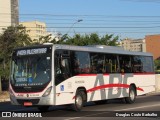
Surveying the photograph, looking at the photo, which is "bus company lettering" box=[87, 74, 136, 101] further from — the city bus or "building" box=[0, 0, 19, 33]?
"building" box=[0, 0, 19, 33]

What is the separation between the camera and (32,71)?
1761 cm

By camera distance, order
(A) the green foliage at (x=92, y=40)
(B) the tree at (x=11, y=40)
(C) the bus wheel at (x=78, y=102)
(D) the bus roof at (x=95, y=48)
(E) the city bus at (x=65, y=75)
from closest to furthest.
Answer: (E) the city bus at (x=65, y=75)
(D) the bus roof at (x=95, y=48)
(C) the bus wheel at (x=78, y=102)
(B) the tree at (x=11, y=40)
(A) the green foliage at (x=92, y=40)

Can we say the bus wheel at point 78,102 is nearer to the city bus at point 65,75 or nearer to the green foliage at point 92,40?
the city bus at point 65,75

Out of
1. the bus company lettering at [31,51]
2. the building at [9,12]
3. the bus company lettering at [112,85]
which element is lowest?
the bus company lettering at [112,85]

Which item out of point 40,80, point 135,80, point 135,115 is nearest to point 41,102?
point 40,80

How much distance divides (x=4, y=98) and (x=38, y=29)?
6074 inches

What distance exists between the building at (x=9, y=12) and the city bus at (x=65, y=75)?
12992cm

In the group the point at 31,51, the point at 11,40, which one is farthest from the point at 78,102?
the point at 11,40

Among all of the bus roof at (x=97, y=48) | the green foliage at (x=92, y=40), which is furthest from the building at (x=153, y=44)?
the bus roof at (x=97, y=48)

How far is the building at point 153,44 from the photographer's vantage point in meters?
149

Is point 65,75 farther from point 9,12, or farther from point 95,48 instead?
point 9,12

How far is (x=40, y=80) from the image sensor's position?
1738cm

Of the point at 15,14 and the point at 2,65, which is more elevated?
the point at 15,14

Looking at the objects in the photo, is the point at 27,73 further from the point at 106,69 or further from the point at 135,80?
the point at 135,80
